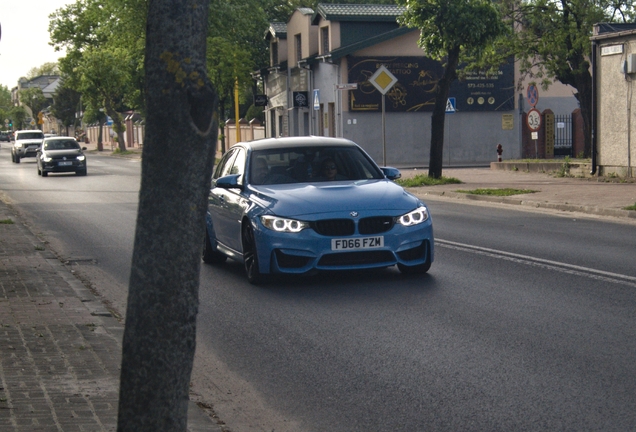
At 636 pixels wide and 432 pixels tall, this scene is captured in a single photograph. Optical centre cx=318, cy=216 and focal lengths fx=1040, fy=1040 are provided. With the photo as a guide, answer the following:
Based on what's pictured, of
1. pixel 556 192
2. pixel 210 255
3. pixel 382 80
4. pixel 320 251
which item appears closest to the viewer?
pixel 320 251

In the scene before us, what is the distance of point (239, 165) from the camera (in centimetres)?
1186

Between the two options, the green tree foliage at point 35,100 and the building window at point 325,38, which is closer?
the building window at point 325,38

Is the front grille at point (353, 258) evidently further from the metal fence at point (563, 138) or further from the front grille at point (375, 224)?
the metal fence at point (563, 138)

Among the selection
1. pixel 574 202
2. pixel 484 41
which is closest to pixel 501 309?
pixel 574 202

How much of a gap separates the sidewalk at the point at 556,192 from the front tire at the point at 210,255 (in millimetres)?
8470

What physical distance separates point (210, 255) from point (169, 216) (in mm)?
8915

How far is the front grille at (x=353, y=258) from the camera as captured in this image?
33.6ft

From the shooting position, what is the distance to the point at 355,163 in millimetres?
11703

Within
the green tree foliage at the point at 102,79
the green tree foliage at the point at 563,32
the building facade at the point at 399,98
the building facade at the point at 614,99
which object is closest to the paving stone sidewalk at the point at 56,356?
the building facade at the point at 614,99

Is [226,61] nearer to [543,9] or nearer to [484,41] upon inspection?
[543,9]

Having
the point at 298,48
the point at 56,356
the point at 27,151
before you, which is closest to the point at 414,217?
the point at 56,356

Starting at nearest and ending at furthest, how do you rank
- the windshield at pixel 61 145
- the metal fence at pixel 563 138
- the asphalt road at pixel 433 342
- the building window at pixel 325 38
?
the asphalt road at pixel 433 342, the windshield at pixel 61 145, the metal fence at pixel 563 138, the building window at pixel 325 38

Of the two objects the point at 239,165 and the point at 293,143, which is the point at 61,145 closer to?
the point at 239,165

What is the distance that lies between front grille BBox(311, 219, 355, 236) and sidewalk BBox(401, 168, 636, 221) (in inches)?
363
